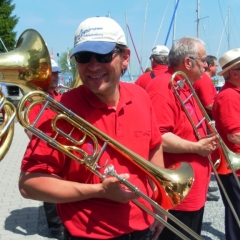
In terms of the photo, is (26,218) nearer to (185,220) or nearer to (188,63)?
(185,220)

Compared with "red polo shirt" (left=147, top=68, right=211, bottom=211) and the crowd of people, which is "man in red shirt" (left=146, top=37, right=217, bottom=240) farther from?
the crowd of people

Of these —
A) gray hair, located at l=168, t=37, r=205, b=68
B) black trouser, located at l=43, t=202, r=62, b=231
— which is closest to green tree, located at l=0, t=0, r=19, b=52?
black trouser, located at l=43, t=202, r=62, b=231

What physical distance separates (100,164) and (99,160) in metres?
0.02

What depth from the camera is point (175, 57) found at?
2.76 meters

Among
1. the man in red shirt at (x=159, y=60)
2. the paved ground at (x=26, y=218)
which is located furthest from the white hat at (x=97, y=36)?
the man in red shirt at (x=159, y=60)

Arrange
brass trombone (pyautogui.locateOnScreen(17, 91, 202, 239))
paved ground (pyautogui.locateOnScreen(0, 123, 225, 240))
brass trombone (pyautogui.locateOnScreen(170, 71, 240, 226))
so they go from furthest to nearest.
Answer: paved ground (pyautogui.locateOnScreen(0, 123, 225, 240))
brass trombone (pyautogui.locateOnScreen(170, 71, 240, 226))
brass trombone (pyautogui.locateOnScreen(17, 91, 202, 239))

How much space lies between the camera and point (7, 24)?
28.4 m

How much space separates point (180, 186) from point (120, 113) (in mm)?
455

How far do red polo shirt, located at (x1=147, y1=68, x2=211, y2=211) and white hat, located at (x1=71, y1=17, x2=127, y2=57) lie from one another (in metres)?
0.80

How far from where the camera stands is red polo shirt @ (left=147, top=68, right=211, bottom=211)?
238cm

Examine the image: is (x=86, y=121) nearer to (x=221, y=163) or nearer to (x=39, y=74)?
(x=39, y=74)

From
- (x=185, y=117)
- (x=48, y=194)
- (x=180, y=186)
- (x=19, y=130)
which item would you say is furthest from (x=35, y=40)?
(x=19, y=130)

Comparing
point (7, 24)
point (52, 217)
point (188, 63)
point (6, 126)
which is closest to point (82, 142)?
point (6, 126)

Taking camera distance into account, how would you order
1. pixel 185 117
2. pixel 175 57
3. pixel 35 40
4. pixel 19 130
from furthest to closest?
pixel 19 130 < pixel 175 57 < pixel 185 117 < pixel 35 40
